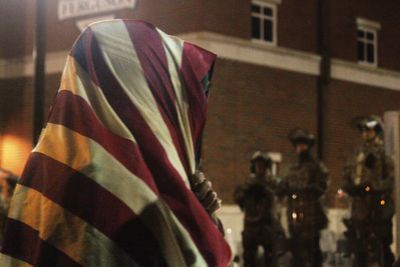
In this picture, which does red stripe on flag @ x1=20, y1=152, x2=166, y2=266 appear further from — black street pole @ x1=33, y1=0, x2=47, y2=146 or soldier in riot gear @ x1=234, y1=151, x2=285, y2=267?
soldier in riot gear @ x1=234, y1=151, x2=285, y2=267

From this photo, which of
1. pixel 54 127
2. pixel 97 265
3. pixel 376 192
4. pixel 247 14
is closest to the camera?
pixel 97 265

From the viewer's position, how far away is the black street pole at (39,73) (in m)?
8.09

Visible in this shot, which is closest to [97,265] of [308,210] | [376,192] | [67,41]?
[376,192]

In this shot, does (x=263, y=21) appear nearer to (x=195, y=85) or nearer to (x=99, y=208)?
(x=195, y=85)

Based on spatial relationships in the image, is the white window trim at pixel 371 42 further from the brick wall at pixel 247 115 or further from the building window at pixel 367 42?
the brick wall at pixel 247 115

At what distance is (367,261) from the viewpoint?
33.2 ft

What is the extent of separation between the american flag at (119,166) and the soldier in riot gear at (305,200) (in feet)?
29.8

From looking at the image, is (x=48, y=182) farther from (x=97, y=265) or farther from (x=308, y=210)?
(x=308, y=210)

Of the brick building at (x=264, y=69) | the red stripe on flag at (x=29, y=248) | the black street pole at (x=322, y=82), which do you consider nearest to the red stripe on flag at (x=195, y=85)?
the red stripe on flag at (x=29, y=248)

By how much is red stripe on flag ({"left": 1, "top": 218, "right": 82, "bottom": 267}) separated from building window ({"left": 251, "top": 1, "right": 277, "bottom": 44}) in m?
13.6

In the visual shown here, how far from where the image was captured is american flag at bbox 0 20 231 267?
4.69ft

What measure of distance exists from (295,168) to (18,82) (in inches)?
342

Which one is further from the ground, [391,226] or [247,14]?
[247,14]

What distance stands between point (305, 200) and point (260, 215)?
809mm
